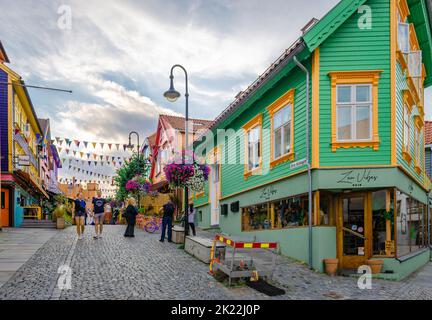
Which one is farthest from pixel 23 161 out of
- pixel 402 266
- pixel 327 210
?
pixel 402 266

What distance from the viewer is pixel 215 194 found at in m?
23.6

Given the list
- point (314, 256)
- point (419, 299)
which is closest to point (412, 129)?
point (314, 256)

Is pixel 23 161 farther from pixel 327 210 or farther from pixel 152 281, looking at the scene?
pixel 152 281

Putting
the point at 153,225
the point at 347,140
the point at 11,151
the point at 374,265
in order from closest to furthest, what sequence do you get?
the point at 374,265
the point at 347,140
the point at 153,225
the point at 11,151

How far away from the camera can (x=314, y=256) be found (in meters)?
12.5

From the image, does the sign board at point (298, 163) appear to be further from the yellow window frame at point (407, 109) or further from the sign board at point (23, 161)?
the sign board at point (23, 161)

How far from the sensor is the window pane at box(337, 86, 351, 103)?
43.2 feet

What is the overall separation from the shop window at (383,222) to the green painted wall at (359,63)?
3.10ft

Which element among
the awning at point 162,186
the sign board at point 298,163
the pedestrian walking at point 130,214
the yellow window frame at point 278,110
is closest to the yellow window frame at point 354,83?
the sign board at point 298,163

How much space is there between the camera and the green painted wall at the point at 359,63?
508 inches

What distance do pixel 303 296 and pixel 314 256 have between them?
136 inches

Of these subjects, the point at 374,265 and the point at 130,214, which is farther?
the point at 130,214

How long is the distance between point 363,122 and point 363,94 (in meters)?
0.77
